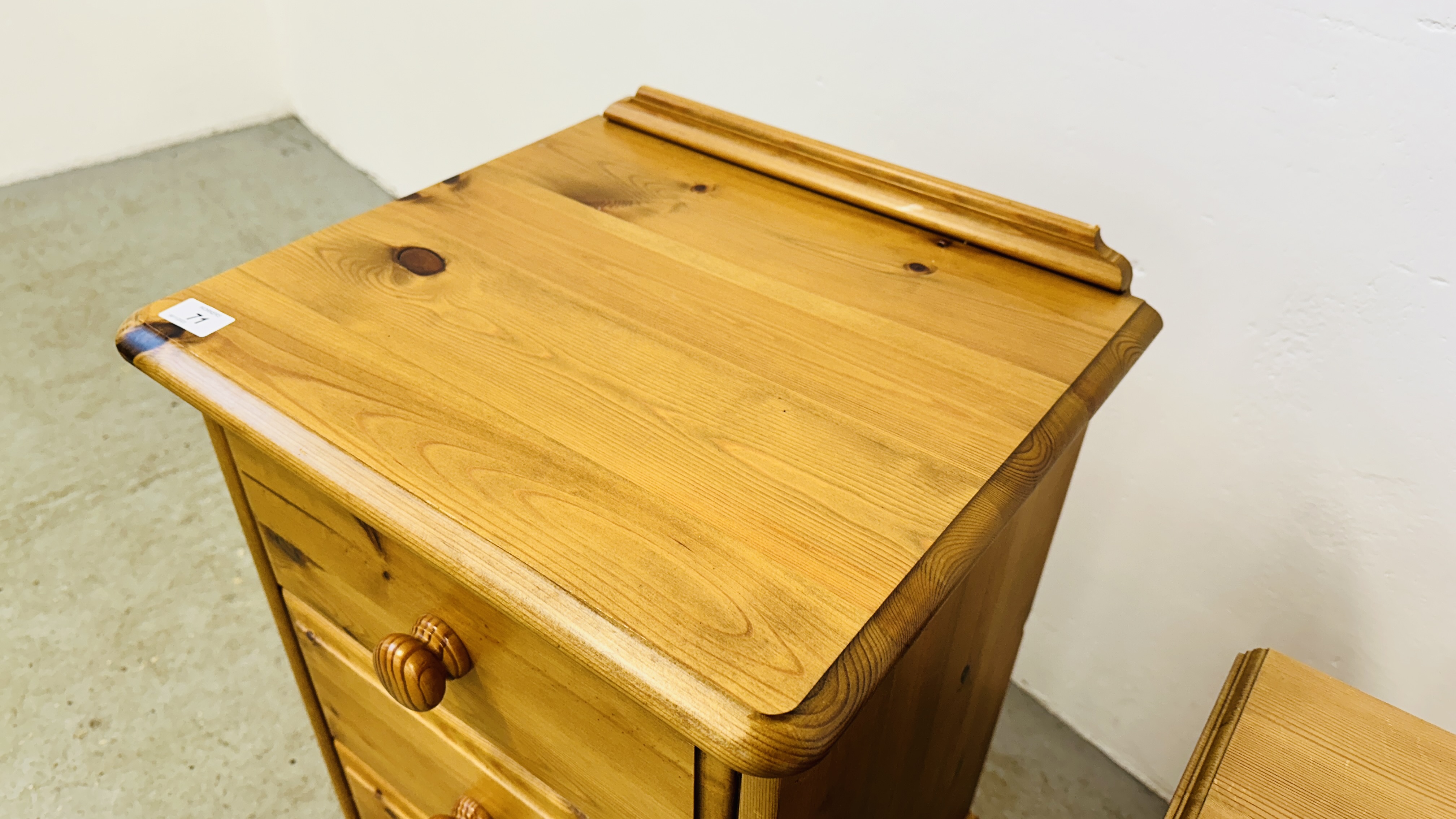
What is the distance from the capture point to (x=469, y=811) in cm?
62

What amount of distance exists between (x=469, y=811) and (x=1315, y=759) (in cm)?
55

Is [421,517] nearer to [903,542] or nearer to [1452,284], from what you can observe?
[903,542]

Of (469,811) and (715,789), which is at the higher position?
(715,789)

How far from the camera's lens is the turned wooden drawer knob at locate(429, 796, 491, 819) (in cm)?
62

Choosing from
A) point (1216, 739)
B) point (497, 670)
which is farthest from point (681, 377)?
point (1216, 739)

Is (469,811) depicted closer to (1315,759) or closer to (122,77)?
(1315,759)

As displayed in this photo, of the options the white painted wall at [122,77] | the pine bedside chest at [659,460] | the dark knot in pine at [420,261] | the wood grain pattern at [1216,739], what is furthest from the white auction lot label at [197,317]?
the white painted wall at [122,77]

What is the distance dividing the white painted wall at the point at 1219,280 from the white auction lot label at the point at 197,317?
708 millimetres

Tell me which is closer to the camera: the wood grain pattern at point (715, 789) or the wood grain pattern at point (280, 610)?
the wood grain pattern at point (715, 789)

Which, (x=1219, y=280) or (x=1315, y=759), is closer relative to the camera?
(x=1315, y=759)

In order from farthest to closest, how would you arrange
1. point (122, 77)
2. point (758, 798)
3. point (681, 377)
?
1. point (122, 77)
2. point (681, 377)
3. point (758, 798)

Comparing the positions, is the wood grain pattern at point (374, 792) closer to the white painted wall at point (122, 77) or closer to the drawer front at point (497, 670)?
the drawer front at point (497, 670)

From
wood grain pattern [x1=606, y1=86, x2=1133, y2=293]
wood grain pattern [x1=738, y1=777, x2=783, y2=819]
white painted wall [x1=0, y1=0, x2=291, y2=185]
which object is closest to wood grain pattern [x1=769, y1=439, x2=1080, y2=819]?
wood grain pattern [x1=738, y1=777, x2=783, y2=819]

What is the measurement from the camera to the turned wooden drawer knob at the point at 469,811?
2.02 ft
